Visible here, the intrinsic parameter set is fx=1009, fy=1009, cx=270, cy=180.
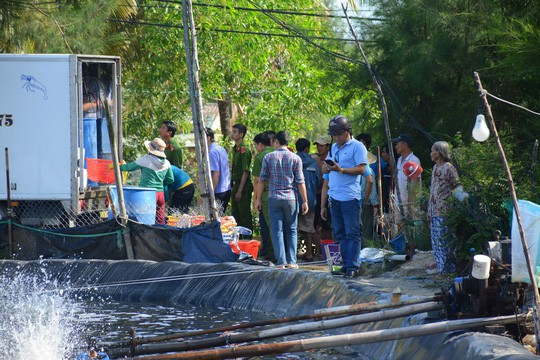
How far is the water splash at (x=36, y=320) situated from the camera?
8.88m

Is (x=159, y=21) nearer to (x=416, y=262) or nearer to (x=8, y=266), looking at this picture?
(x=8, y=266)

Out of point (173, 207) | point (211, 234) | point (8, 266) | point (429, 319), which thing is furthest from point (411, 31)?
point (429, 319)

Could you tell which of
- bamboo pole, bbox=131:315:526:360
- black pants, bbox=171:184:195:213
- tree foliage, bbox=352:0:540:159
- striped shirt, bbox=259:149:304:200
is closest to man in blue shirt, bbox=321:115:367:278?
striped shirt, bbox=259:149:304:200

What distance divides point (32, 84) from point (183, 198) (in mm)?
3068

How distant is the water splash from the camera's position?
8875 mm

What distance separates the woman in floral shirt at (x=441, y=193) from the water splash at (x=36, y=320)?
4017mm

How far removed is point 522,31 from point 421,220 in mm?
2782

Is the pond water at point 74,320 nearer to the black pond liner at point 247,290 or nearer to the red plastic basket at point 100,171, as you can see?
the black pond liner at point 247,290

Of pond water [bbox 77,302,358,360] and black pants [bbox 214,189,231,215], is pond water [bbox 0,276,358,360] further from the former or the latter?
black pants [bbox 214,189,231,215]

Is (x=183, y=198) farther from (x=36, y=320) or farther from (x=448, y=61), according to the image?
(x=36, y=320)

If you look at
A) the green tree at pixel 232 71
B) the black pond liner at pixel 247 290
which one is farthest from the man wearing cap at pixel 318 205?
the green tree at pixel 232 71

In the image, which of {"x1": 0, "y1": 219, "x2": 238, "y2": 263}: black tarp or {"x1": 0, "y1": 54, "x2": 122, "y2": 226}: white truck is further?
{"x1": 0, "y1": 54, "x2": 122, "y2": 226}: white truck

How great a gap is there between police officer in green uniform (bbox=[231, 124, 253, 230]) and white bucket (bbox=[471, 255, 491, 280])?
862 cm

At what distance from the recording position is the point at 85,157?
16797mm
